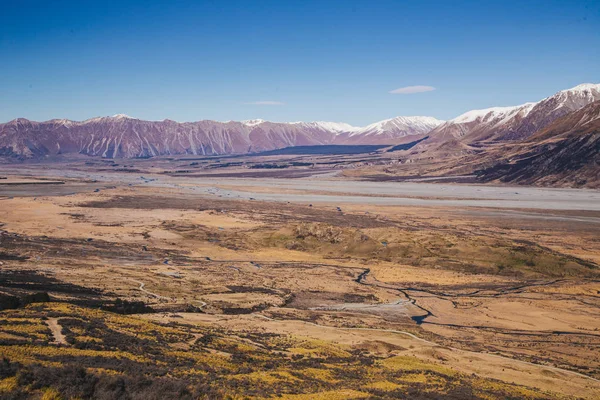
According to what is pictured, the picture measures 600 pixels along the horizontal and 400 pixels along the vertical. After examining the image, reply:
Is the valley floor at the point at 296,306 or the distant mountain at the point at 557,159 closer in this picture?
the valley floor at the point at 296,306

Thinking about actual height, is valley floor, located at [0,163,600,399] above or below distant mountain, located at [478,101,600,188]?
below

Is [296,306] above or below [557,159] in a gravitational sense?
below

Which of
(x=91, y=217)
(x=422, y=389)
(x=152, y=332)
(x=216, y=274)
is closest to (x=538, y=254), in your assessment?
(x=216, y=274)

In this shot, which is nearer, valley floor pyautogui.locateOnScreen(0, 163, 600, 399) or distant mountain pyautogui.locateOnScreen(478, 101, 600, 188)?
valley floor pyautogui.locateOnScreen(0, 163, 600, 399)

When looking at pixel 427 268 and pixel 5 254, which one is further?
pixel 427 268

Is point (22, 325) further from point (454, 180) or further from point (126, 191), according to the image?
A: point (454, 180)

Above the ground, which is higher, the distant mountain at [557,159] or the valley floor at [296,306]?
the distant mountain at [557,159]

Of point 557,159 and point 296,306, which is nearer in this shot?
point 296,306

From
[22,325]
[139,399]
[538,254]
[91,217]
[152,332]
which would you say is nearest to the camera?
[139,399]
